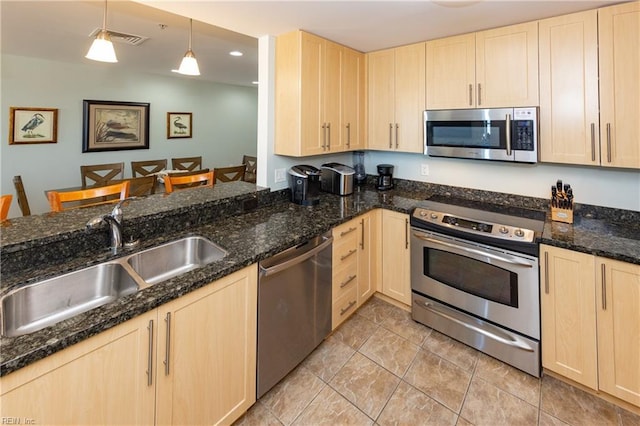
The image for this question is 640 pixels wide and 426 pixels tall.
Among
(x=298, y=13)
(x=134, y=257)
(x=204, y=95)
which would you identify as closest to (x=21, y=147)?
(x=204, y=95)

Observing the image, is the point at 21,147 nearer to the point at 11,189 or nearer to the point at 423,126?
the point at 11,189

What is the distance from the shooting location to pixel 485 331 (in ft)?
6.77

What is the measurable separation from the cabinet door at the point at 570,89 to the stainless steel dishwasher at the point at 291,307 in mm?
1653

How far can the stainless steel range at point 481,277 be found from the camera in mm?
1878

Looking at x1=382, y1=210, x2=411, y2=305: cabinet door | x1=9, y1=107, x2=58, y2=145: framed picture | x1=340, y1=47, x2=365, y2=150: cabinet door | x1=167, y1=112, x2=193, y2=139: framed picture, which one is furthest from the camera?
x1=167, y1=112, x2=193, y2=139: framed picture

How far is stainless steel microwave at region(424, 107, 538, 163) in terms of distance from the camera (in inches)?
83.7

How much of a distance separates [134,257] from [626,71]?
290cm

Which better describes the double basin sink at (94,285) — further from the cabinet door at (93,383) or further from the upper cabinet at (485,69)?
the upper cabinet at (485,69)

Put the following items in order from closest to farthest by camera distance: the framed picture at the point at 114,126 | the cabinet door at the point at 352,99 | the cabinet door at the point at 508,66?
1. the cabinet door at the point at 508,66
2. the cabinet door at the point at 352,99
3. the framed picture at the point at 114,126

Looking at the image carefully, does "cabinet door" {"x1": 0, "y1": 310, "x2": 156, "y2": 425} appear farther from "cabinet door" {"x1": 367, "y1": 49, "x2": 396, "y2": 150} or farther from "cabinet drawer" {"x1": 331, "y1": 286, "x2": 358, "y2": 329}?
"cabinet door" {"x1": 367, "y1": 49, "x2": 396, "y2": 150}

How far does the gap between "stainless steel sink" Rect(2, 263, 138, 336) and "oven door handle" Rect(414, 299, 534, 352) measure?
1.94 m

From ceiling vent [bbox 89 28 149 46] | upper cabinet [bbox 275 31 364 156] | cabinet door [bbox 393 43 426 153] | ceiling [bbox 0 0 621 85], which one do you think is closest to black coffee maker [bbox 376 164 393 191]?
cabinet door [bbox 393 43 426 153]

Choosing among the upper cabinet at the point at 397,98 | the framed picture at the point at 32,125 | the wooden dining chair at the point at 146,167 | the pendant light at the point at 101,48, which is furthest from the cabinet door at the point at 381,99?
the framed picture at the point at 32,125

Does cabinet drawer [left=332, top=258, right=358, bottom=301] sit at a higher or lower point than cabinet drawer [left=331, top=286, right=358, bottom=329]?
higher
